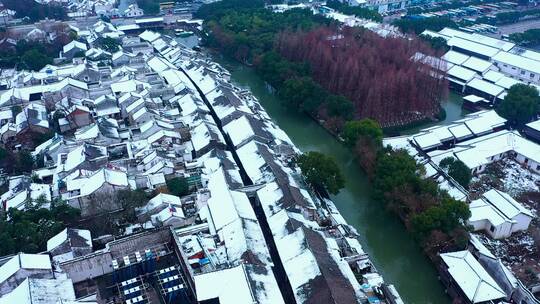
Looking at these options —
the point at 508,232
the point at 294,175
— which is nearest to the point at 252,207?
the point at 294,175

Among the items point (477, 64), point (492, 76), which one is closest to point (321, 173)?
point (492, 76)

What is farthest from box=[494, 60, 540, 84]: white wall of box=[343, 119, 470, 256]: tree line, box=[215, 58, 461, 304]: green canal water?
box=[343, 119, 470, 256]: tree line

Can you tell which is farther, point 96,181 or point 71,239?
point 96,181

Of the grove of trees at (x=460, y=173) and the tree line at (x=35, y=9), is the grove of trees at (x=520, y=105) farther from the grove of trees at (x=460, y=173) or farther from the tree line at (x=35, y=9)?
the tree line at (x=35, y=9)

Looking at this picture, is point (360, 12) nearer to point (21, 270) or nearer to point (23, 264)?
point (23, 264)

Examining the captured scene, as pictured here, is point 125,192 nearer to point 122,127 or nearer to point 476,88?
point 122,127
